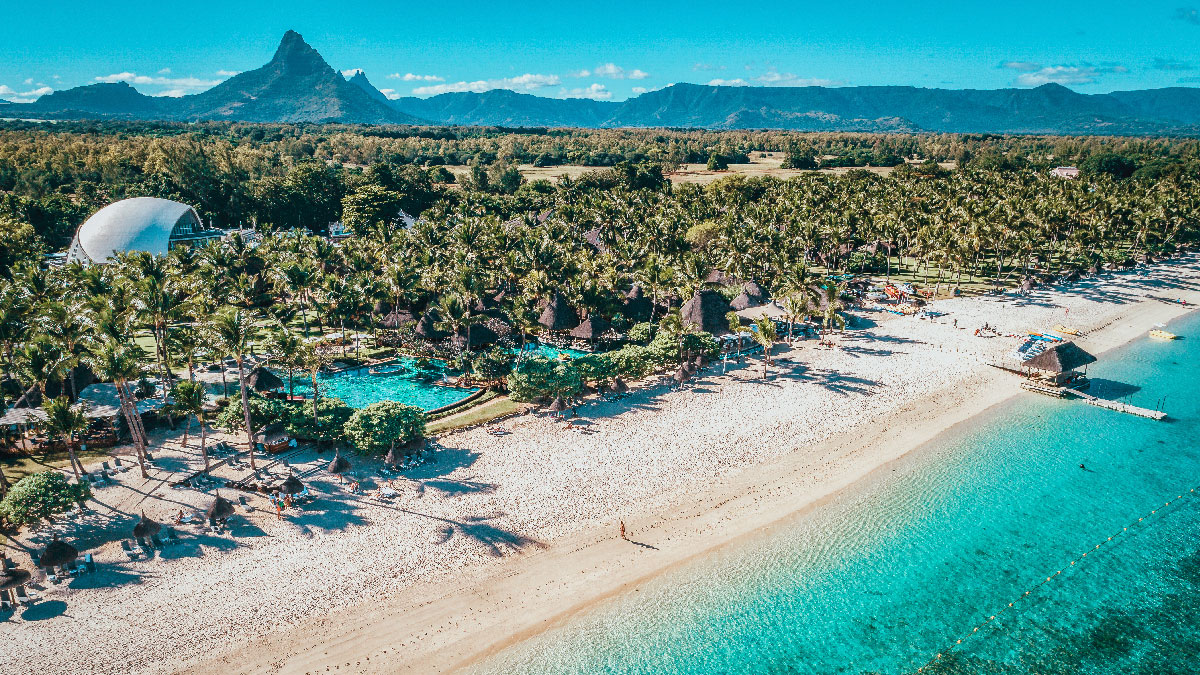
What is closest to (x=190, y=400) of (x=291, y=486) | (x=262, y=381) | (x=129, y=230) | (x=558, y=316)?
(x=291, y=486)

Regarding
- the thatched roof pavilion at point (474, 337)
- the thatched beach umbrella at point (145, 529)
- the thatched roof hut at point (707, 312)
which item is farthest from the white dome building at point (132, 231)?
the thatched roof hut at point (707, 312)

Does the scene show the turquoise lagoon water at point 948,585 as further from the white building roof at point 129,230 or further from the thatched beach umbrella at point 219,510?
the white building roof at point 129,230

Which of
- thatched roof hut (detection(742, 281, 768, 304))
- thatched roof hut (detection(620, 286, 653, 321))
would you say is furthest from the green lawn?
thatched roof hut (detection(742, 281, 768, 304))

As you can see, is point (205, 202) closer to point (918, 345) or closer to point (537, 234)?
point (537, 234)

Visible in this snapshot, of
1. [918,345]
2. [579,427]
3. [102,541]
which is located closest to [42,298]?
[102,541]

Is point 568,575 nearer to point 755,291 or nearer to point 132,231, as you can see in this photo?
point 755,291

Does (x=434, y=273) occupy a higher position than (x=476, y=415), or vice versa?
(x=434, y=273)
